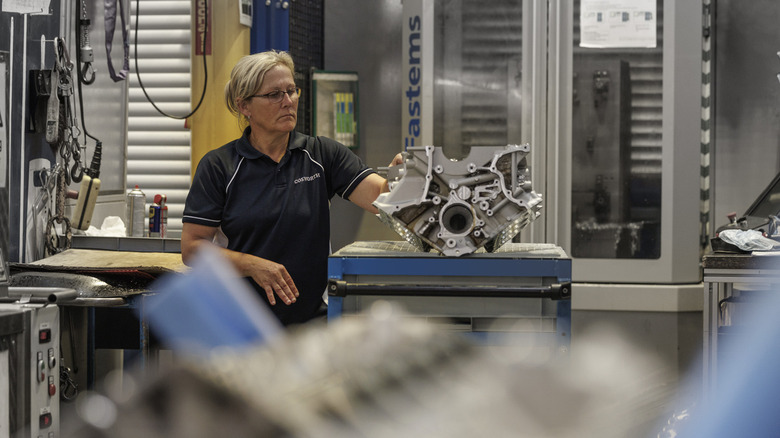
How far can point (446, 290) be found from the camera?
216 cm

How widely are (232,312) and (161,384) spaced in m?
0.15

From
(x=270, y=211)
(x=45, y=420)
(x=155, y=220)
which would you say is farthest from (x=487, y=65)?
(x=45, y=420)

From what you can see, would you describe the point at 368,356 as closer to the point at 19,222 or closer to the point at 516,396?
the point at 516,396

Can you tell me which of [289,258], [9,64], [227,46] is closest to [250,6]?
[227,46]

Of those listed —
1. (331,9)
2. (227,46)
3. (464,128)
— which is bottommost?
(464,128)

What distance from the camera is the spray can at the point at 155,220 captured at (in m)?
3.78

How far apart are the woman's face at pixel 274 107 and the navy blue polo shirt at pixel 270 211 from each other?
7 centimetres

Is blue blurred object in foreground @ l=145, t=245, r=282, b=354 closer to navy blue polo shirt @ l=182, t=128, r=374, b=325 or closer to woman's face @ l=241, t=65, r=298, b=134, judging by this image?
navy blue polo shirt @ l=182, t=128, r=374, b=325

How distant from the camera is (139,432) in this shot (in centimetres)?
38

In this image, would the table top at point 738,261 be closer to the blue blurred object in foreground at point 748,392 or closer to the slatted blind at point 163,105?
the slatted blind at point 163,105

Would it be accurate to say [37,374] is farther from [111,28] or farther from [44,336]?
[111,28]

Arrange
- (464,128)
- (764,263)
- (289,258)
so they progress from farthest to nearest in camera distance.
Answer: (464,128) → (764,263) → (289,258)

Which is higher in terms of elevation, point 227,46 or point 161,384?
point 227,46

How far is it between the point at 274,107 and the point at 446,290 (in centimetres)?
79
